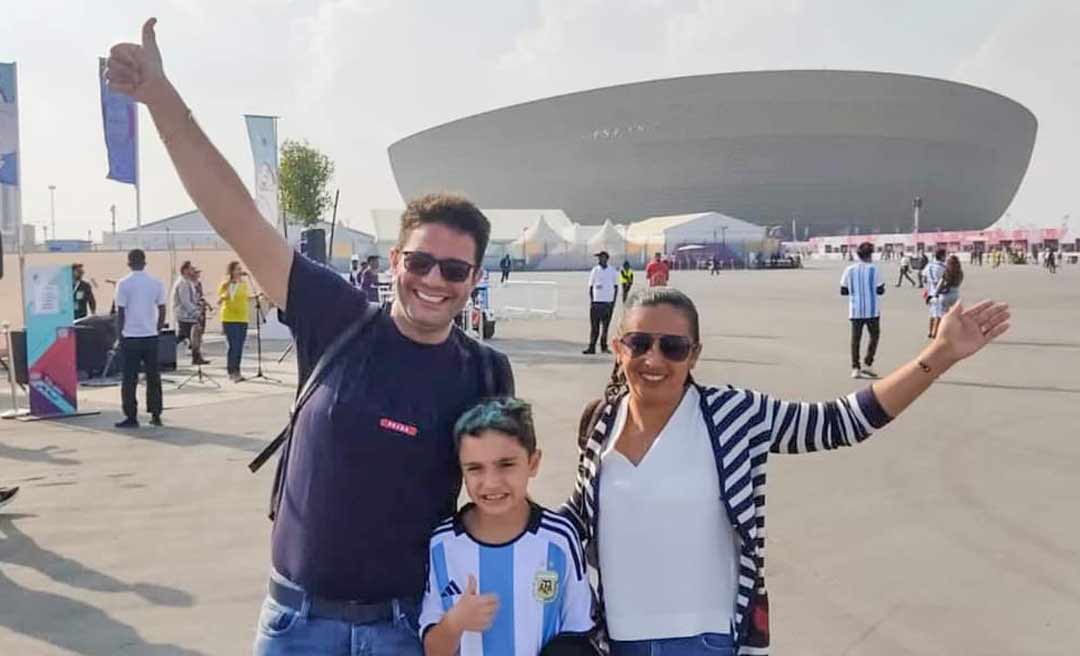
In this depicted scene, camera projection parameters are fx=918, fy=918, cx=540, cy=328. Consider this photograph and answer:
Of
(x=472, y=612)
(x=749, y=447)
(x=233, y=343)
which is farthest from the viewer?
(x=233, y=343)

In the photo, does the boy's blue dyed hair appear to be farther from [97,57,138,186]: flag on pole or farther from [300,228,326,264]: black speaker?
[97,57,138,186]: flag on pole

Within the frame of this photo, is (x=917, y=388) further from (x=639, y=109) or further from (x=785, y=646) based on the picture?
(x=639, y=109)

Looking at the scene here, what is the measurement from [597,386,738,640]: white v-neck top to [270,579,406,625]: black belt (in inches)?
20.7

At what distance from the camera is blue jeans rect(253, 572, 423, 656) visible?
6.66 feet

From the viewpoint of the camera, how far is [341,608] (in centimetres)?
203

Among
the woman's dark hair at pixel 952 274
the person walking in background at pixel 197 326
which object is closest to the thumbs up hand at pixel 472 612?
the person walking in background at pixel 197 326

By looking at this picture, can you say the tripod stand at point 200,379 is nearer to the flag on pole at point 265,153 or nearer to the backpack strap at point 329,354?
the flag on pole at point 265,153

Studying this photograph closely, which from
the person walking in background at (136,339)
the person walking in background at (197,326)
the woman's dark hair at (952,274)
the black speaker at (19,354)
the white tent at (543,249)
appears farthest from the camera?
the white tent at (543,249)

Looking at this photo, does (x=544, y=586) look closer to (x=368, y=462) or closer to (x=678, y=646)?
(x=678, y=646)

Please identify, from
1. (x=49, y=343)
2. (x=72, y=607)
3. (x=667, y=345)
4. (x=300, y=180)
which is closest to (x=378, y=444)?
(x=667, y=345)

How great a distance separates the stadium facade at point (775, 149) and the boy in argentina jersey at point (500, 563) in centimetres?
11453

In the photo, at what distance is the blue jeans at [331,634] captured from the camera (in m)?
2.03

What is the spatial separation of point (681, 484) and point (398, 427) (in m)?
0.66

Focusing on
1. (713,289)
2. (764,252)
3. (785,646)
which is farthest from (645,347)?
(764,252)
